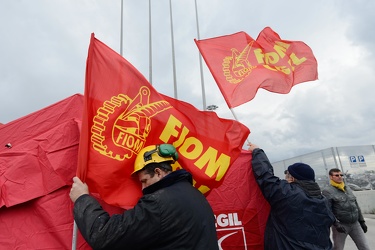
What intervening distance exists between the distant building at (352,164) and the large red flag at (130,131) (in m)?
10.5

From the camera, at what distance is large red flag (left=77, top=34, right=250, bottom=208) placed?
6.28 ft

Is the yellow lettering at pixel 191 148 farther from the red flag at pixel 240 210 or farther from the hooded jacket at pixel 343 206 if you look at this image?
the hooded jacket at pixel 343 206

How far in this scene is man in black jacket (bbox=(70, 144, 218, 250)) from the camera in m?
1.43

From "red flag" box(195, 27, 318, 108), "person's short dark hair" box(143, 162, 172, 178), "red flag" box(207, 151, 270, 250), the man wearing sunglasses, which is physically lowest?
the man wearing sunglasses

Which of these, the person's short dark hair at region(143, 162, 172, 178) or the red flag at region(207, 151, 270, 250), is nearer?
the person's short dark hair at region(143, 162, 172, 178)

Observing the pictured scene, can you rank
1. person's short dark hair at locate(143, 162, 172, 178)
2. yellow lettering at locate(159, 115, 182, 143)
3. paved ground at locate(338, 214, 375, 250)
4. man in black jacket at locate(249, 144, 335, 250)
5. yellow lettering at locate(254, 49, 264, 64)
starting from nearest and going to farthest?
person's short dark hair at locate(143, 162, 172, 178)
yellow lettering at locate(159, 115, 182, 143)
man in black jacket at locate(249, 144, 335, 250)
yellow lettering at locate(254, 49, 264, 64)
paved ground at locate(338, 214, 375, 250)

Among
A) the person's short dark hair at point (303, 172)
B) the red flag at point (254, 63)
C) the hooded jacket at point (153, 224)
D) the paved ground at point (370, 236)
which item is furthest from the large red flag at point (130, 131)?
the paved ground at point (370, 236)

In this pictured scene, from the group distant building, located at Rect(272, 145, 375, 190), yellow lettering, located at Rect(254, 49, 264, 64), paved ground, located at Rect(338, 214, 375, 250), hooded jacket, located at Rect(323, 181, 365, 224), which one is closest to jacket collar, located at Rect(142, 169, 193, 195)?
yellow lettering, located at Rect(254, 49, 264, 64)

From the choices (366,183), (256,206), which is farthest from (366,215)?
(256,206)

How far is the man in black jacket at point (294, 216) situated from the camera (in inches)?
96.3

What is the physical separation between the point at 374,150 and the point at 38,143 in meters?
13.4

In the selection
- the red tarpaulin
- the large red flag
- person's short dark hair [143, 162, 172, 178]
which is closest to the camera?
person's short dark hair [143, 162, 172, 178]

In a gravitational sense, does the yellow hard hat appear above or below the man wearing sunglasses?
above

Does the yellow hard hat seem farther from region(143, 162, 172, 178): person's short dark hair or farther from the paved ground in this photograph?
the paved ground
